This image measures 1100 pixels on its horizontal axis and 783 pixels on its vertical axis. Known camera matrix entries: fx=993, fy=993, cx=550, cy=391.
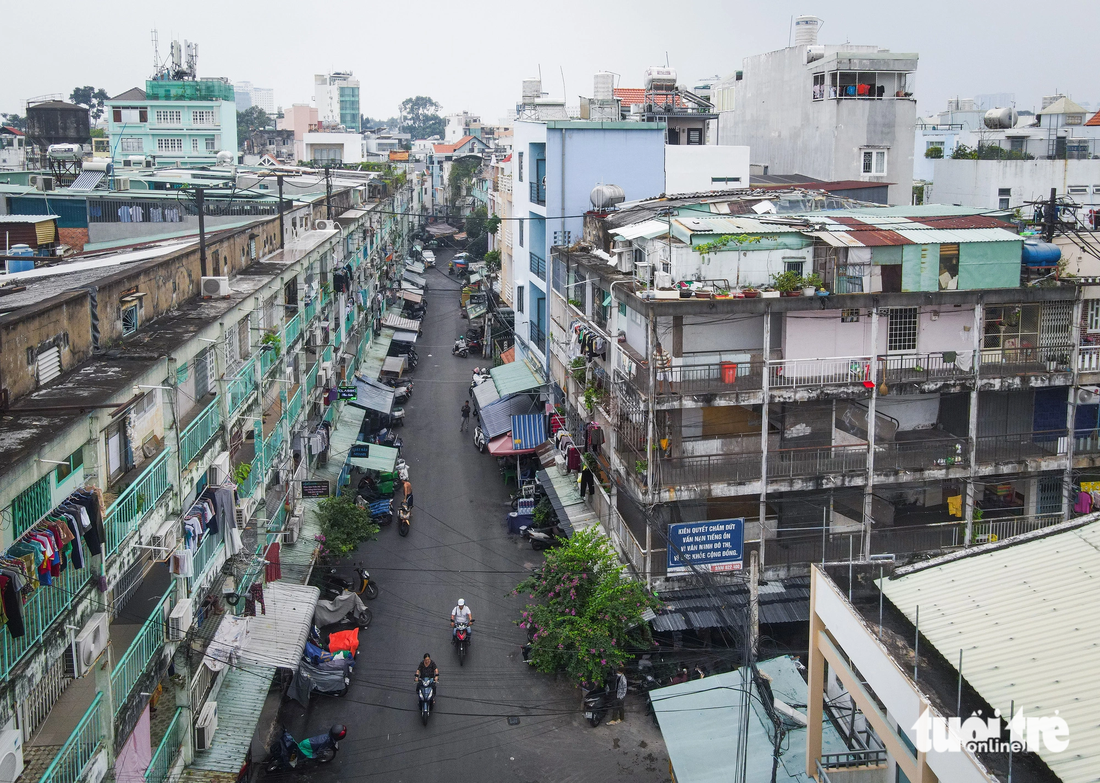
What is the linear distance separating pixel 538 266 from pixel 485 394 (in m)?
5.88

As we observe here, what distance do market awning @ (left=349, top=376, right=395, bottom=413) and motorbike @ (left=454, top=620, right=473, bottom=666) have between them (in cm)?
1773

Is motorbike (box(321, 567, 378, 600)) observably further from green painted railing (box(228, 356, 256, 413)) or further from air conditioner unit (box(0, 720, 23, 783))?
air conditioner unit (box(0, 720, 23, 783))

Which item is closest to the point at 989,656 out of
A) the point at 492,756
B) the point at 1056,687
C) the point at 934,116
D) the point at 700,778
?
the point at 1056,687

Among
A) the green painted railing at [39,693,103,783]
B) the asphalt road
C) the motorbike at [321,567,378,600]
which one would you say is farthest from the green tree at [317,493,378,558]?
the green painted railing at [39,693,103,783]

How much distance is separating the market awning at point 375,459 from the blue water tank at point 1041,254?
21.8 meters

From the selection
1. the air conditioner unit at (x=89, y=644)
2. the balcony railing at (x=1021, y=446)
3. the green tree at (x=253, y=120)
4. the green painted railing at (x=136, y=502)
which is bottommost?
the balcony railing at (x=1021, y=446)

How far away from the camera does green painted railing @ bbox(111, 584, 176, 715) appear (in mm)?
14732

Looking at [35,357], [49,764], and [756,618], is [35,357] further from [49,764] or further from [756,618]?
[756,618]

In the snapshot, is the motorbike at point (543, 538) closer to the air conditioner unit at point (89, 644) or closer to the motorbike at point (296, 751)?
the motorbike at point (296, 751)

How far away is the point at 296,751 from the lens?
20.4 metres

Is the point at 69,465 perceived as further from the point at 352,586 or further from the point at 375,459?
the point at 375,459

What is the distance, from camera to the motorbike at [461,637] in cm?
2506

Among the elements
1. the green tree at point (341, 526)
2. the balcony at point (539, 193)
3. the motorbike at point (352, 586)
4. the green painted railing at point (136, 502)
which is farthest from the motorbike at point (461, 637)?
the balcony at point (539, 193)

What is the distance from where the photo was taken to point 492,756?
2123 centimetres
